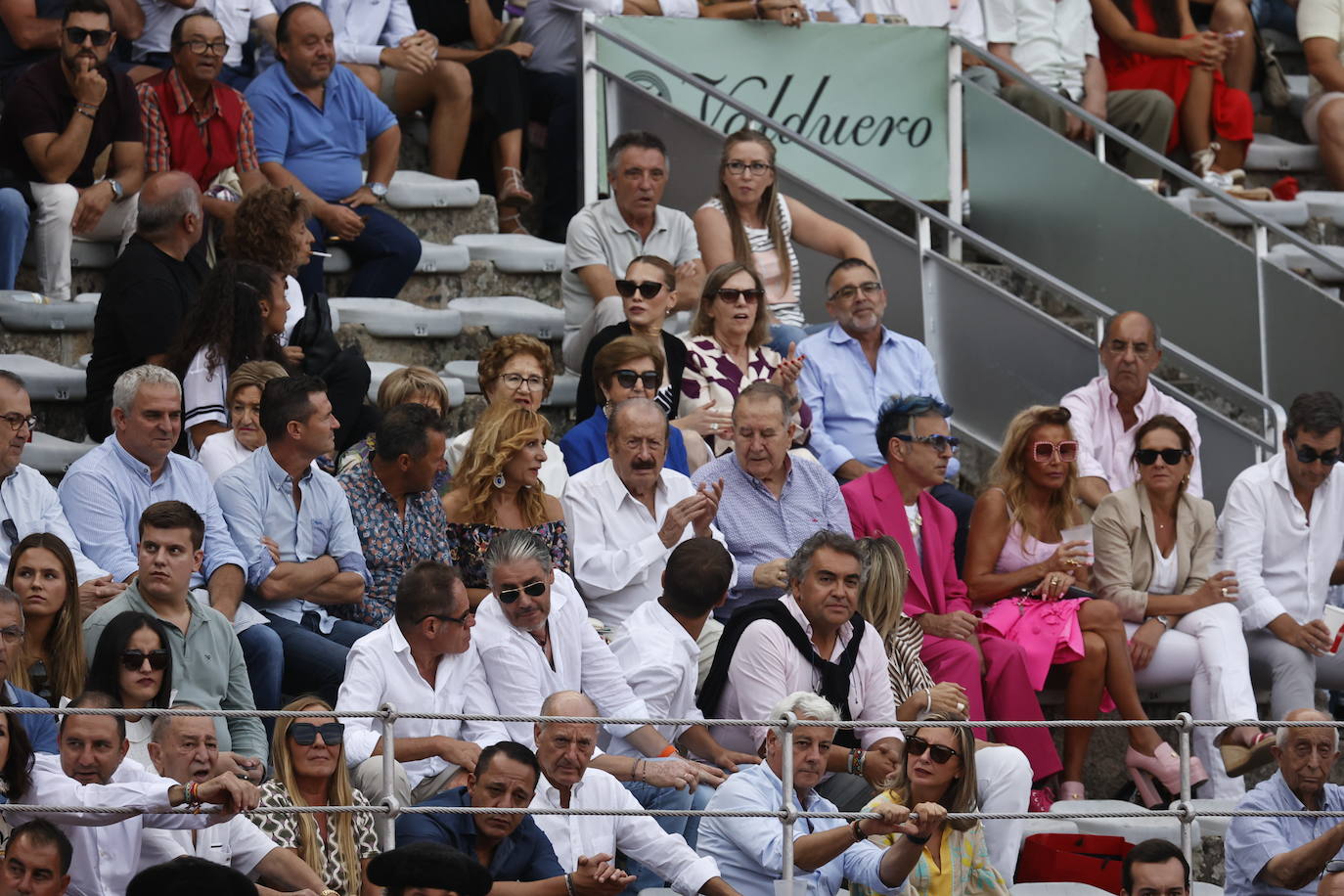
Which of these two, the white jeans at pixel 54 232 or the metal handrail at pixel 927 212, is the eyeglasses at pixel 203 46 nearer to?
the white jeans at pixel 54 232

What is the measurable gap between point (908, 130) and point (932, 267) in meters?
1.14

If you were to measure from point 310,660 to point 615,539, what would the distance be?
3.88ft

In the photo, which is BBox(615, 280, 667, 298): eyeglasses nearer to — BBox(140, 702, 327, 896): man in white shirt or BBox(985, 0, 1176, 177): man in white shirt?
BBox(140, 702, 327, 896): man in white shirt

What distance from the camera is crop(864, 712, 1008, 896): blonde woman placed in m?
6.35

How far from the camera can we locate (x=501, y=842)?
20.2 feet

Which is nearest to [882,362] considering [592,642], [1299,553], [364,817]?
[1299,553]

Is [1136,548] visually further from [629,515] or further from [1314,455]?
[629,515]

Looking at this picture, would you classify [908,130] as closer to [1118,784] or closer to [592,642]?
[1118,784]

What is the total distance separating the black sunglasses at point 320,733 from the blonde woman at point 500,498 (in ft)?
4.54

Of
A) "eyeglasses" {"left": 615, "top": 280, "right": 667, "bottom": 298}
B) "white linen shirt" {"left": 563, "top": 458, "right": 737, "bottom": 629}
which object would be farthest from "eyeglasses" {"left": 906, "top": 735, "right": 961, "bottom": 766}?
"eyeglasses" {"left": 615, "top": 280, "right": 667, "bottom": 298}

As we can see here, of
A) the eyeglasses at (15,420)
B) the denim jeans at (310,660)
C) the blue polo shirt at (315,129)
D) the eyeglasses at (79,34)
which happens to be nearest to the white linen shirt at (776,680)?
the denim jeans at (310,660)

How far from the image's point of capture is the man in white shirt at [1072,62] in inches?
458

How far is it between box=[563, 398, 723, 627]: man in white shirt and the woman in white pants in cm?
157

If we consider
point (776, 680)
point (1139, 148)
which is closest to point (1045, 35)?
point (1139, 148)
